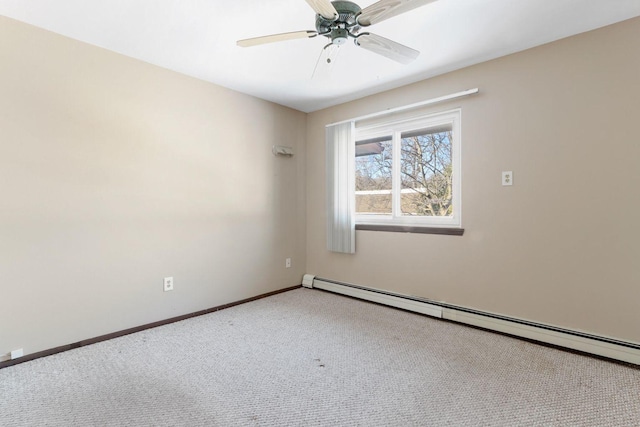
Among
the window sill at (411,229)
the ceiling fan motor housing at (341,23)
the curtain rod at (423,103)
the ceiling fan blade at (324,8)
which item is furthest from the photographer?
the window sill at (411,229)

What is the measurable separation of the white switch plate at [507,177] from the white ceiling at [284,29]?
94 cm

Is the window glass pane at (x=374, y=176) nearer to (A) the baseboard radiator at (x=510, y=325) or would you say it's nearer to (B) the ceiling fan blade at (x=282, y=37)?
(A) the baseboard radiator at (x=510, y=325)

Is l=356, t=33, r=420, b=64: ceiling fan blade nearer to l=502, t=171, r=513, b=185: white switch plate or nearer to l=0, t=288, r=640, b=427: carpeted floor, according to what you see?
l=502, t=171, r=513, b=185: white switch plate

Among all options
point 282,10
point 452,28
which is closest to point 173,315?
point 282,10

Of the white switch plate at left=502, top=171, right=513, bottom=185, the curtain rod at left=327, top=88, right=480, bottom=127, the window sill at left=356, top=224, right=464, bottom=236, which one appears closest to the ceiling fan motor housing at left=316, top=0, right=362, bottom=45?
the curtain rod at left=327, top=88, right=480, bottom=127

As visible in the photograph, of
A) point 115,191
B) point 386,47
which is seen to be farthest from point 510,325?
point 115,191

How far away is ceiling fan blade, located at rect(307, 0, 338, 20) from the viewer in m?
1.40

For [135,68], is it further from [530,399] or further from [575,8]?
[530,399]

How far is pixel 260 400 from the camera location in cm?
161

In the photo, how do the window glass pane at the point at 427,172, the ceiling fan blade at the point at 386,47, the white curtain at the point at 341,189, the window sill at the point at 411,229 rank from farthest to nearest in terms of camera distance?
the white curtain at the point at 341,189 → the window glass pane at the point at 427,172 → the window sill at the point at 411,229 → the ceiling fan blade at the point at 386,47

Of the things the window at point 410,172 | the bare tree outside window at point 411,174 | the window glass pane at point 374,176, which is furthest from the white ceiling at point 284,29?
the window glass pane at point 374,176

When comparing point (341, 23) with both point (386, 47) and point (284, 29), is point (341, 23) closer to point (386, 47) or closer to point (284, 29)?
point (386, 47)

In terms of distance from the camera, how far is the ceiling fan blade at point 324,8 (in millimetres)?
1403

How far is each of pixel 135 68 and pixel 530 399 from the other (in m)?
3.46
